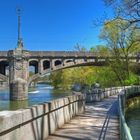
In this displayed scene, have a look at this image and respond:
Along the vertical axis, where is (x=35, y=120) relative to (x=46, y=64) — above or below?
below

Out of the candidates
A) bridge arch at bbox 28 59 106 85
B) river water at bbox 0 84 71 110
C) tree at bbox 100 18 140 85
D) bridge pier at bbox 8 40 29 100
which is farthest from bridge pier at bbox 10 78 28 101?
tree at bbox 100 18 140 85

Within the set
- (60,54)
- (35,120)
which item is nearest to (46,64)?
(60,54)

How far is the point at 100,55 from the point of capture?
7075cm

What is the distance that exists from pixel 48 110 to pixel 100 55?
188 ft

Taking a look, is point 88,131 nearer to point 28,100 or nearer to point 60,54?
point 28,100

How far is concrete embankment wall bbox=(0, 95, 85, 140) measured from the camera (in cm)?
918

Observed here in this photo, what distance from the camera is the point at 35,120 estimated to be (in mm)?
11914

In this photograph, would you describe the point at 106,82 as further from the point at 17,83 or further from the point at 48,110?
the point at 48,110

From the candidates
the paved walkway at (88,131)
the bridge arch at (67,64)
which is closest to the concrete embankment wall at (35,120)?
the paved walkway at (88,131)

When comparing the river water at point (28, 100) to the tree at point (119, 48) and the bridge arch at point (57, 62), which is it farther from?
the tree at point (119, 48)

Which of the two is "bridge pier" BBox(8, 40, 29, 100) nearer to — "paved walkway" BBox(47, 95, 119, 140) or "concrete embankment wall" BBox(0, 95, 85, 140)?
"paved walkway" BBox(47, 95, 119, 140)

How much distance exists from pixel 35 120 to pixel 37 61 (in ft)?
218

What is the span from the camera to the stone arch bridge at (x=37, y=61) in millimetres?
74625

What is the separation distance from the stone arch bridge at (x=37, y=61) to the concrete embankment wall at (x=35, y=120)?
54013 mm
